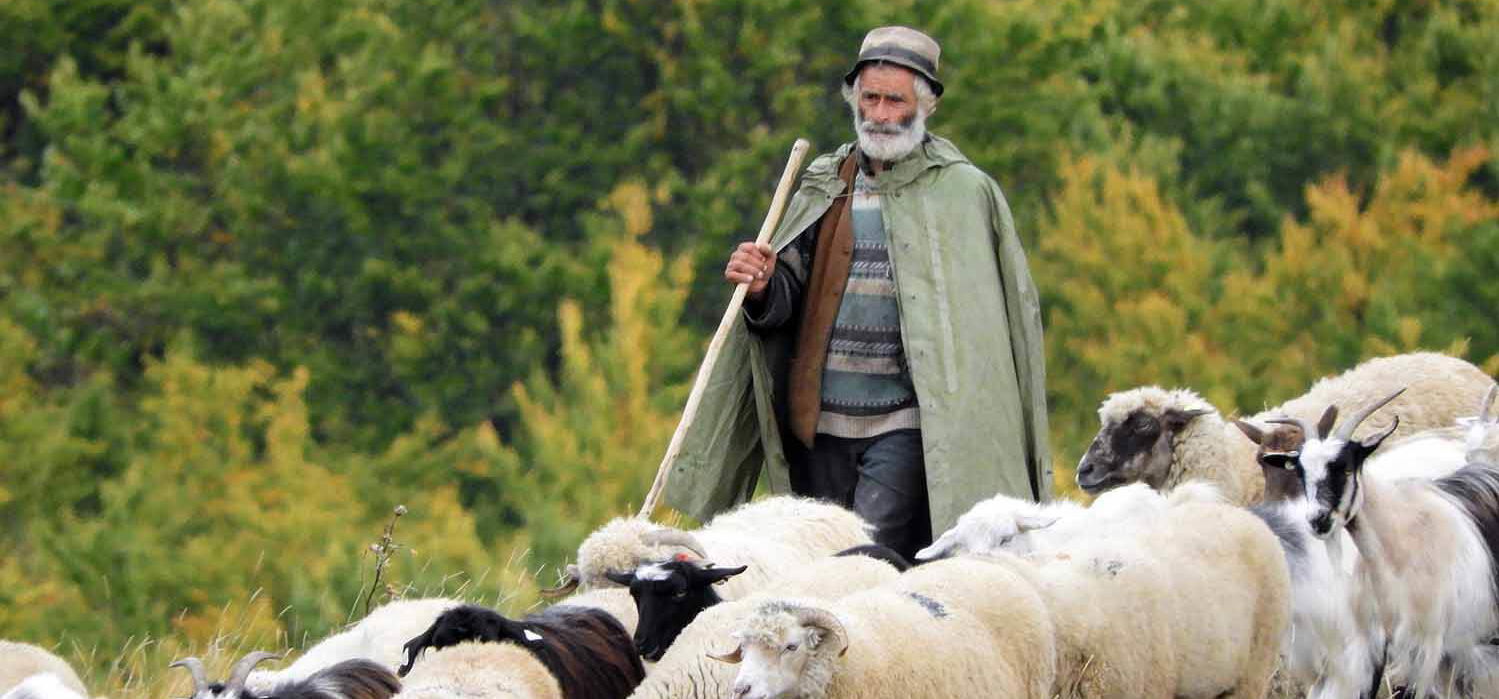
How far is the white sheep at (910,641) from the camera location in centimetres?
651

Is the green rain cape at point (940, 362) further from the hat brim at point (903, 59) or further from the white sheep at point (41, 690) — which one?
the white sheep at point (41, 690)

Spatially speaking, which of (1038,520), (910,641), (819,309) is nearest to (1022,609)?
(910,641)

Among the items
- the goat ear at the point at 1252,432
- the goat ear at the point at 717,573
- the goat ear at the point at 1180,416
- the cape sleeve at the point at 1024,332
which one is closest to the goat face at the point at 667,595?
the goat ear at the point at 717,573

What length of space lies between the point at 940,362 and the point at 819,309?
53 centimetres

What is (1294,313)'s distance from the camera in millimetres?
29062

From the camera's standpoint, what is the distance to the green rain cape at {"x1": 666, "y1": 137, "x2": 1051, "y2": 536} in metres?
8.98

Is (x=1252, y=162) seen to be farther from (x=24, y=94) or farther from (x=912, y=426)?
(x=912, y=426)

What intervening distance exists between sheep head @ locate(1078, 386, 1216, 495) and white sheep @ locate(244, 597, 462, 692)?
334 centimetres

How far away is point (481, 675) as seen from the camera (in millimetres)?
6738

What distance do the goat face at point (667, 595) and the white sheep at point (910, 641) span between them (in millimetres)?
582

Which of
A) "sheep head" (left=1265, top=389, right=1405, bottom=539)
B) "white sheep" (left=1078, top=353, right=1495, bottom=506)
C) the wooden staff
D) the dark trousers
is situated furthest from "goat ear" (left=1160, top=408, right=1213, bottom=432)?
the wooden staff

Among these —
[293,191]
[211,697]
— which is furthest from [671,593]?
[293,191]

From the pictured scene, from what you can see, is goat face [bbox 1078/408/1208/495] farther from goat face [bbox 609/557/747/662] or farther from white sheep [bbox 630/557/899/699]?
goat face [bbox 609/557/747/662]

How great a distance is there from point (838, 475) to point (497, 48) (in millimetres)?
24266
